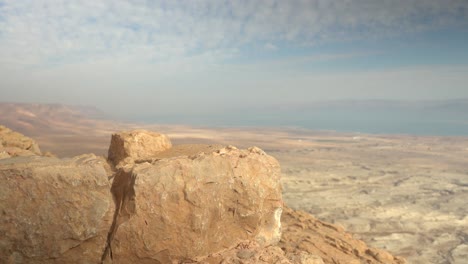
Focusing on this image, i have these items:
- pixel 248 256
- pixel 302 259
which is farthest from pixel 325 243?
pixel 248 256

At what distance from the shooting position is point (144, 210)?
349 cm

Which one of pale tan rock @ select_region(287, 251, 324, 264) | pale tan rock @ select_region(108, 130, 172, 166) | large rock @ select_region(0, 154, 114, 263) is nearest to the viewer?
large rock @ select_region(0, 154, 114, 263)

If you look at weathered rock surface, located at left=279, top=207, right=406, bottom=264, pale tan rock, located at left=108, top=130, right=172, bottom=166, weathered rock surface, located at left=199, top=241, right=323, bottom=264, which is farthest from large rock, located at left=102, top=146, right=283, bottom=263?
pale tan rock, located at left=108, top=130, right=172, bottom=166

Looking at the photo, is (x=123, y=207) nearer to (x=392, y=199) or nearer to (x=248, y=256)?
A: (x=248, y=256)

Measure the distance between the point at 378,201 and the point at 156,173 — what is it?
14.4 m

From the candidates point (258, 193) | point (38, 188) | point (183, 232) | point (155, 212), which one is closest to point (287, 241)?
point (258, 193)

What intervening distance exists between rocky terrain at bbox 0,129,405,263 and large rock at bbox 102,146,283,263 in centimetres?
1

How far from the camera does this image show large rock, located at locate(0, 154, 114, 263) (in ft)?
10.1

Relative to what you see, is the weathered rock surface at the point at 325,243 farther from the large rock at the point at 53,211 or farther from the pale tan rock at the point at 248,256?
the large rock at the point at 53,211

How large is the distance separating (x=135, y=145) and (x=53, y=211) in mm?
2849

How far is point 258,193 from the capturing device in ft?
13.6

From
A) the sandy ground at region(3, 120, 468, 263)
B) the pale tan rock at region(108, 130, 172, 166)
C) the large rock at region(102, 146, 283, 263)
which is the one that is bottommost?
A: the sandy ground at region(3, 120, 468, 263)

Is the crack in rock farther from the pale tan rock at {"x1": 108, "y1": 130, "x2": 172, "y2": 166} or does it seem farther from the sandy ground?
the sandy ground

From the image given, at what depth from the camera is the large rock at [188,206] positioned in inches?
137
